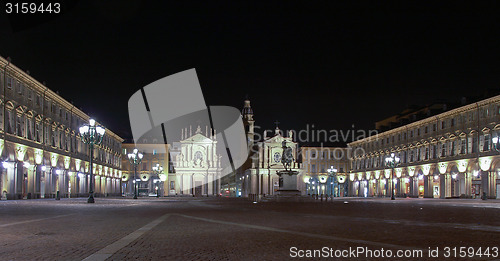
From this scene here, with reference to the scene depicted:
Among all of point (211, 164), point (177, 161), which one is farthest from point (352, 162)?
point (177, 161)

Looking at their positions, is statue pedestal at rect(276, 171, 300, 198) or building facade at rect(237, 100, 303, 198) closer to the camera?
statue pedestal at rect(276, 171, 300, 198)

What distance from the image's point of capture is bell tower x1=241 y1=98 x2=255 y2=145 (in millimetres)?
151750

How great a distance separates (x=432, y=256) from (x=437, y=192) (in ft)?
241

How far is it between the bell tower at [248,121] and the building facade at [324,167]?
22.9 meters

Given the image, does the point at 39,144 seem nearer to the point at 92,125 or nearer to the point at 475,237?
the point at 92,125

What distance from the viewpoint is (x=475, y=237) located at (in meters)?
14.3

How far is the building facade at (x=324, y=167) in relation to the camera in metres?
131

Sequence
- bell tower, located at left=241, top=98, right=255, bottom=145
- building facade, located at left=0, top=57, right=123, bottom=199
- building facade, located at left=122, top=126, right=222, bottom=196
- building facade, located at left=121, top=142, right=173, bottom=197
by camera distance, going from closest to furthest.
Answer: building facade, located at left=0, top=57, right=123, bottom=199, building facade, located at left=121, top=142, right=173, bottom=197, building facade, located at left=122, top=126, right=222, bottom=196, bell tower, located at left=241, top=98, right=255, bottom=145

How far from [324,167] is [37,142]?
284ft

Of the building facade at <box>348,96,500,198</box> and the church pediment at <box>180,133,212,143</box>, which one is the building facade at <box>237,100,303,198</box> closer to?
the church pediment at <box>180,133,212,143</box>

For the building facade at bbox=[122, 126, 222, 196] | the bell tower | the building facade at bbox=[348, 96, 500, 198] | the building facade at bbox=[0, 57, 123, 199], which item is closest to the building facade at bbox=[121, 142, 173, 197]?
the building facade at bbox=[122, 126, 222, 196]

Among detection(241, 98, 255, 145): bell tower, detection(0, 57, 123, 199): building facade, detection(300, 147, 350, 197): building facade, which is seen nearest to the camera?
detection(0, 57, 123, 199): building facade

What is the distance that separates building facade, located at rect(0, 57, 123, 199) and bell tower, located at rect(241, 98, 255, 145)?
7173 centimetres

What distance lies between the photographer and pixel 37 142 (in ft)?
188
